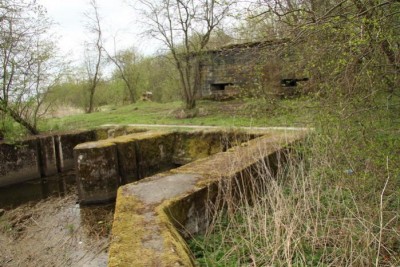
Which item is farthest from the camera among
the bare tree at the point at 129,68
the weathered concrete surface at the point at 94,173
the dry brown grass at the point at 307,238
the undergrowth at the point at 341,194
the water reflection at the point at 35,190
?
the bare tree at the point at 129,68

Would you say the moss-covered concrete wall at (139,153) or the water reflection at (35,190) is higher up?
the moss-covered concrete wall at (139,153)

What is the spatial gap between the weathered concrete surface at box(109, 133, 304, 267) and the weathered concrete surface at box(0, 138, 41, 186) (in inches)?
299

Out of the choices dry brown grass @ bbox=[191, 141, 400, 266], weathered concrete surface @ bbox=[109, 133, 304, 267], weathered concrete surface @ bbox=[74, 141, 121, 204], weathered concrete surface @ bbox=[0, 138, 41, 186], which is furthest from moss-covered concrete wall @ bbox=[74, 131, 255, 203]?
dry brown grass @ bbox=[191, 141, 400, 266]

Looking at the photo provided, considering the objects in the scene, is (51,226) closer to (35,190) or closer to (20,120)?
(35,190)

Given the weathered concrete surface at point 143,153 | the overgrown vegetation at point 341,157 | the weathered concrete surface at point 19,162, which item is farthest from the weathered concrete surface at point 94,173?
the overgrown vegetation at point 341,157

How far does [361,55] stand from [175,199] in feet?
8.12

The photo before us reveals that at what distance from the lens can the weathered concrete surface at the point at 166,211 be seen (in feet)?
9.39

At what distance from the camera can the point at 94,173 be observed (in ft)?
28.3

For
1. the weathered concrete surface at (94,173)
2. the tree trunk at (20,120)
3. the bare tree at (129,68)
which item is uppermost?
the bare tree at (129,68)

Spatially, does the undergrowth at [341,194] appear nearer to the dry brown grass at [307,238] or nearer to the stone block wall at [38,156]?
the dry brown grass at [307,238]

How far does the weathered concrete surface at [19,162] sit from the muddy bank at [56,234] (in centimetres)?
276

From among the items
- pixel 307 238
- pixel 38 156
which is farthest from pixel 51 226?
pixel 38 156

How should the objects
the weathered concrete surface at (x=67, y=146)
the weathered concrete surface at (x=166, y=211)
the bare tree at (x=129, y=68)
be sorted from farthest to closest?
the bare tree at (x=129, y=68) → the weathered concrete surface at (x=67, y=146) → the weathered concrete surface at (x=166, y=211)

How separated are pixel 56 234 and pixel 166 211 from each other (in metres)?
3.14
